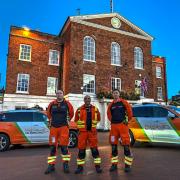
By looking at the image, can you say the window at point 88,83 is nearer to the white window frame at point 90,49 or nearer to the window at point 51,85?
the white window frame at point 90,49

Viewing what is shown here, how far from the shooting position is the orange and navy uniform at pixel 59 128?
6.44 meters

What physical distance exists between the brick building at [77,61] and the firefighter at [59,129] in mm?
16631

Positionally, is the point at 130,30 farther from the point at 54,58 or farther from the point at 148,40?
the point at 54,58

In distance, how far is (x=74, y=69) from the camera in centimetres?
2417

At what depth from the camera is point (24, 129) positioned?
11.2 metres

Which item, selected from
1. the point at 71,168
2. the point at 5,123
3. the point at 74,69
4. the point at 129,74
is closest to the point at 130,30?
the point at 129,74

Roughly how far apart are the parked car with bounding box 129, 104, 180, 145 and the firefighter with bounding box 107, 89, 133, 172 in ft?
13.7

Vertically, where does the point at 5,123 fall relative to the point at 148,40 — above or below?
below

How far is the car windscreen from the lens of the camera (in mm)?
11305

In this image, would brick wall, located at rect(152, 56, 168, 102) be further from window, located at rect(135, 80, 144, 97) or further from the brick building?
window, located at rect(135, 80, 144, 97)

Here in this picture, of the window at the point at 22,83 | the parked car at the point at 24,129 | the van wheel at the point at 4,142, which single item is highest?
the window at the point at 22,83

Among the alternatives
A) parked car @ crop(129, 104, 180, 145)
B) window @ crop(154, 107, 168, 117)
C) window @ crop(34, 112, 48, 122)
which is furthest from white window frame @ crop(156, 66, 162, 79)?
window @ crop(34, 112, 48, 122)

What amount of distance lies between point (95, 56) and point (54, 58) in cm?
443

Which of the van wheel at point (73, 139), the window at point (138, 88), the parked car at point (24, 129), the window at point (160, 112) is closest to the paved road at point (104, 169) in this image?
the window at point (160, 112)
